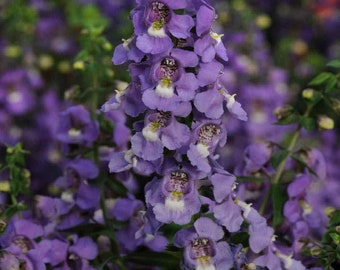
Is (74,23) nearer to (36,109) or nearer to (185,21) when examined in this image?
(36,109)

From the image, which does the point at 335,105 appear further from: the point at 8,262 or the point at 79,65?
the point at 8,262

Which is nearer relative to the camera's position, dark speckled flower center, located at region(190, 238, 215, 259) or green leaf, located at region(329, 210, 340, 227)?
dark speckled flower center, located at region(190, 238, 215, 259)

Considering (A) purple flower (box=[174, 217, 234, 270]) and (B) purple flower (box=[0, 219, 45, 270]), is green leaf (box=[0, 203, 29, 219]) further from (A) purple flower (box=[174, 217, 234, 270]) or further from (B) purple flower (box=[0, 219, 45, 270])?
(A) purple flower (box=[174, 217, 234, 270])

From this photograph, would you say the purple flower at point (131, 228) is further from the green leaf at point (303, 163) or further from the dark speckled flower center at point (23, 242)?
the green leaf at point (303, 163)

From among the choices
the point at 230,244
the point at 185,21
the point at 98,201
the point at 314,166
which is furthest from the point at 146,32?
the point at 314,166

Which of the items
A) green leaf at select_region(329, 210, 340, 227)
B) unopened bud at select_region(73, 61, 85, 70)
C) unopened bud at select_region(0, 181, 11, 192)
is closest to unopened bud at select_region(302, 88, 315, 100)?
green leaf at select_region(329, 210, 340, 227)

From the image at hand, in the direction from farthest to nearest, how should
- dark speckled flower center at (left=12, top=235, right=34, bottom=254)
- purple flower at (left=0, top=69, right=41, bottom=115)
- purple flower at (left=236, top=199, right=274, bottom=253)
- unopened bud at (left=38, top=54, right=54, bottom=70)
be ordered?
unopened bud at (left=38, top=54, right=54, bottom=70) → purple flower at (left=0, top=69, right=41, bottom=115) → dark speckled flower center at (left=12, top=235, right=34, bottom=254) → purple flower at (left=236, top=199, right=274, bottom=253)
